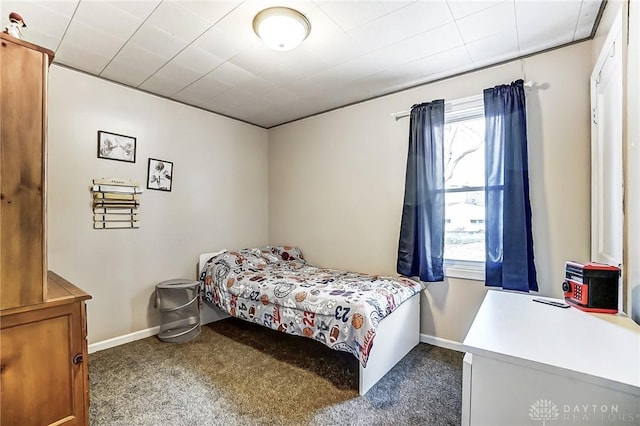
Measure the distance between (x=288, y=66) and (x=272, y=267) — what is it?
6.79 feet

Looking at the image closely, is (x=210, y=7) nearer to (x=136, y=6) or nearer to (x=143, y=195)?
(x=136, y=6)

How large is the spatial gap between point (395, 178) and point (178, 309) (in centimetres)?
252

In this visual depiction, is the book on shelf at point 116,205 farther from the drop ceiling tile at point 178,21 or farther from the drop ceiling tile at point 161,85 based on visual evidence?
the drop ceiling tile at point 178,21

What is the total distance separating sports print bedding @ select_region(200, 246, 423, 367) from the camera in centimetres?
201

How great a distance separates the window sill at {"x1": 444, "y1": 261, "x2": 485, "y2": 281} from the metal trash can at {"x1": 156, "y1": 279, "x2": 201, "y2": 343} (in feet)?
8.02

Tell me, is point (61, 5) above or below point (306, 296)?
above

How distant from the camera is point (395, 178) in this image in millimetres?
2986

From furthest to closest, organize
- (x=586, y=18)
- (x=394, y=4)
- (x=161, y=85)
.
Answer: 1. (x=161, y=85)
2. (x=586, y=18)
3. (x=394, y=4)

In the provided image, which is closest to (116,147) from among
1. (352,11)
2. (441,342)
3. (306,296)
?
(306,296)

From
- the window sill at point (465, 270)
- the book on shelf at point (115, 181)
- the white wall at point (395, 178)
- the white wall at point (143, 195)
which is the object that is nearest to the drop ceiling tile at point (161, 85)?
the white wall at point (143, 195)

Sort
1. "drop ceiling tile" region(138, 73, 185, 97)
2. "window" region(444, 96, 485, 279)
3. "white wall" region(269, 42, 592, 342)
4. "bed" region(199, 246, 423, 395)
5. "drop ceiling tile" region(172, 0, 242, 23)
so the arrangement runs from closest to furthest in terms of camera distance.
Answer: "drop ceiling tile" region(172, 0, 242, 23), "bed" region(199, 246, 423, 395), "white wall" region(269, 42, 592, 342), "window" region(444, 96, 485, 279), "drop ceiling tile" region(138, 73, 185, 97)

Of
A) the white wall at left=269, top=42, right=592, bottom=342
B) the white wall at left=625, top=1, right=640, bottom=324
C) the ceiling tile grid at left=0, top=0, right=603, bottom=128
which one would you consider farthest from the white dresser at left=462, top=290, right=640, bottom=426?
the ceiling tile grid at left=0, top=0, right=603, bottom=128

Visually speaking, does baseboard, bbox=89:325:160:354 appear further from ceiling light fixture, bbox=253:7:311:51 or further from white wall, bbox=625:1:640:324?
white wall, bbox=625:1:640:324

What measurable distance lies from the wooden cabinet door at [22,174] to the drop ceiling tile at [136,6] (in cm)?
72
